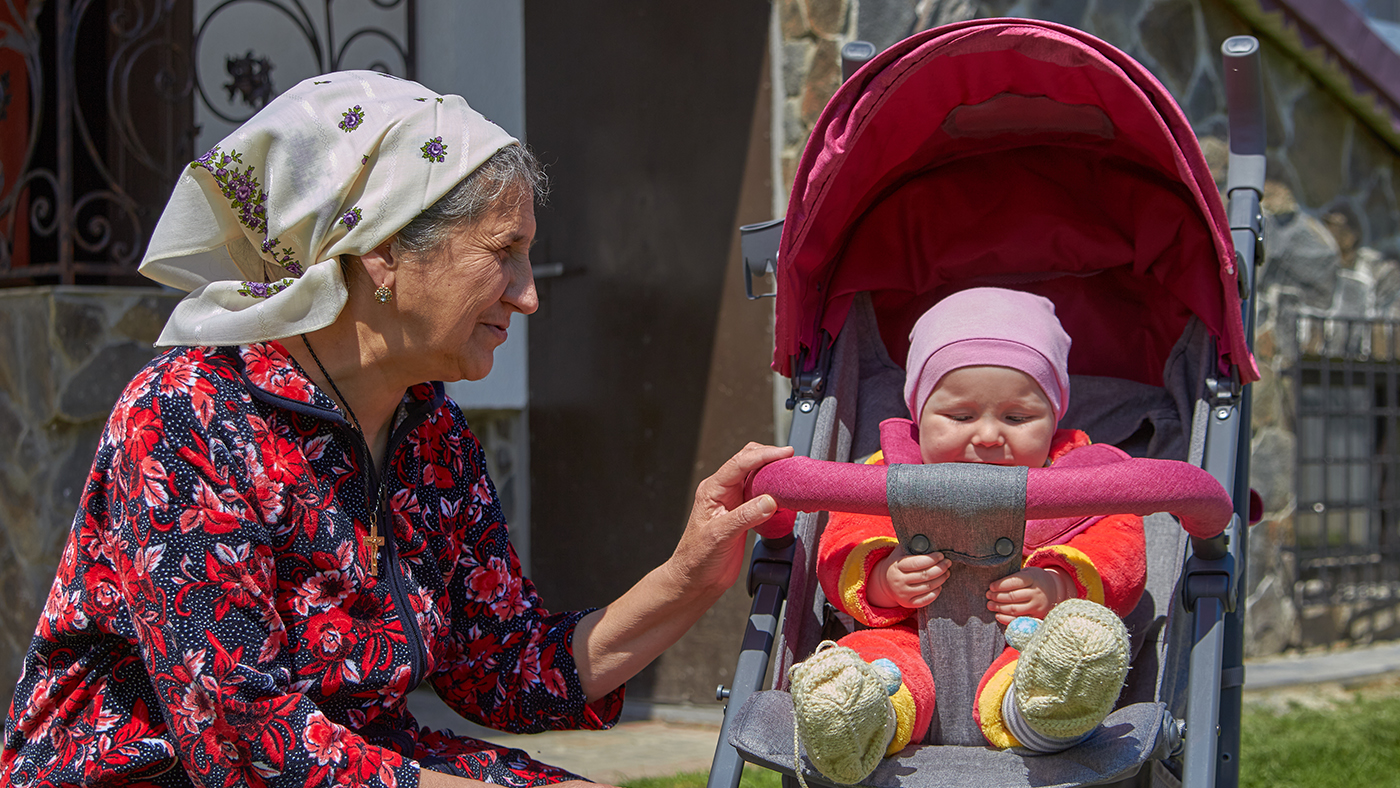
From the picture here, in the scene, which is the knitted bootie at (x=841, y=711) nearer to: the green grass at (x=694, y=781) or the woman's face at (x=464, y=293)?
→ the woman's face at (x=464, y=293)

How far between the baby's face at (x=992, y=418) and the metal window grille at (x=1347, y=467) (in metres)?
4.15

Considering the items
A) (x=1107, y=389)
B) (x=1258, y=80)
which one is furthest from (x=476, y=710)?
(x=1258, y=80)

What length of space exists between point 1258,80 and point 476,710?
1893 millimetres

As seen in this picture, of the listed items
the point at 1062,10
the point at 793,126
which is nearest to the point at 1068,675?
the point at 793,126

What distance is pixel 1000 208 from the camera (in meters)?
2.54

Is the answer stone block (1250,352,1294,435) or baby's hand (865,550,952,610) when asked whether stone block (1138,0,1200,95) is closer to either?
stone block (1250,352,1294,435)

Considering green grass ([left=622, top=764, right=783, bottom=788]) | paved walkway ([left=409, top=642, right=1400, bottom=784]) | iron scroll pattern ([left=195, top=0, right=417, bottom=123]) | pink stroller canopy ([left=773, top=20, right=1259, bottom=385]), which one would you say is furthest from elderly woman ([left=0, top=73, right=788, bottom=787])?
iron scroll pattern ([left=195, top=0, right=417, bottom=123])

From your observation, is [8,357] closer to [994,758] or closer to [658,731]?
[658,731]

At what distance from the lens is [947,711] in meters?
1.85

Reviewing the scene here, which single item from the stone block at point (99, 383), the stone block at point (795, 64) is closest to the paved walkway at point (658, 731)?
the stone block at point (99, 383)

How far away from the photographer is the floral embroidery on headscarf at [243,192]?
169 cm

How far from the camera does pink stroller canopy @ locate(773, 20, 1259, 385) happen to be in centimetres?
213

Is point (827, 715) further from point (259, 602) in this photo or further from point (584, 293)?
point (584, 293)

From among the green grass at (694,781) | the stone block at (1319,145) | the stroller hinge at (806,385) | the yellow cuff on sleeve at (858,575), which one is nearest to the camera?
the yellow cuff on sleeve at (858,575)
